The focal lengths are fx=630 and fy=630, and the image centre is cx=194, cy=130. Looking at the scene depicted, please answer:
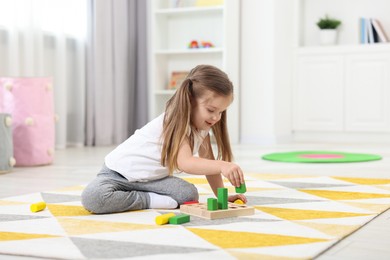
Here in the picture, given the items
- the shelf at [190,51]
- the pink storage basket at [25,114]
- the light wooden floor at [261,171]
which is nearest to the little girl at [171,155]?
the light wooden floor at [261,171]

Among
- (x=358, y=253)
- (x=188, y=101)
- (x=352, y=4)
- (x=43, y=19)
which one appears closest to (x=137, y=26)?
(x=43, y=19)

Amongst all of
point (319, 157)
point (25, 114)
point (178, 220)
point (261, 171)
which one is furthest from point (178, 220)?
point (319, 157)

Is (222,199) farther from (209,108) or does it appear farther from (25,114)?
(25,114)

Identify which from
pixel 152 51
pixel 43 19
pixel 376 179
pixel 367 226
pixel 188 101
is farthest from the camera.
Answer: pixel 152 51

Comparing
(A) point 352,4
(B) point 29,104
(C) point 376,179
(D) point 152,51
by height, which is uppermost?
(A) point 352,4

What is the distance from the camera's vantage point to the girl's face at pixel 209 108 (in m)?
1.62

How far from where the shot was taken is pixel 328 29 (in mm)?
4883

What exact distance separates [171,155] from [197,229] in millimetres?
316

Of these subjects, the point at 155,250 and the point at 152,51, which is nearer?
the point at 155,250

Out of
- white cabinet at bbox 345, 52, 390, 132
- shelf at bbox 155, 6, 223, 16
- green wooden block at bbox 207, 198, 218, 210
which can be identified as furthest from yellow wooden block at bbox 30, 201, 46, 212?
white cabinet at bbox 345, 52, 390, 132

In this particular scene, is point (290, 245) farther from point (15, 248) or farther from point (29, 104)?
point (29, 104)

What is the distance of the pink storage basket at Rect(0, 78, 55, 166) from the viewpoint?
297cm

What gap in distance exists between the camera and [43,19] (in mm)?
3854

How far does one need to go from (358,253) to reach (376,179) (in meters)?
1.21
